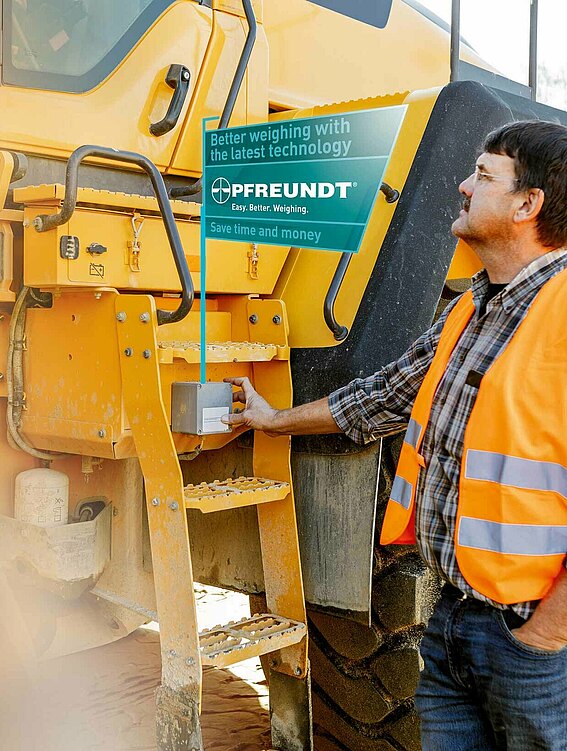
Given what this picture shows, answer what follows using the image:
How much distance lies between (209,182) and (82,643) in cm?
141

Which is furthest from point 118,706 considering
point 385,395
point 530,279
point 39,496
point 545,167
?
point 545,167

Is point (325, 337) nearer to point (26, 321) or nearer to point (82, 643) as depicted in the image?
point (26, 321)

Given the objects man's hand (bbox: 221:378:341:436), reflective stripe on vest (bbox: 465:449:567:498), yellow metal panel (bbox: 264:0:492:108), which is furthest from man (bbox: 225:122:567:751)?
yellow metal panel (bbox: 264:0:492:108)

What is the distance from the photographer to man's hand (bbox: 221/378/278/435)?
2445mm

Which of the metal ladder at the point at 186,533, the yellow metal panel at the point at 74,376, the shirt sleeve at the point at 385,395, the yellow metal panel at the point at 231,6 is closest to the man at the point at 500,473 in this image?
the shirt sleeve at the point at 385,395

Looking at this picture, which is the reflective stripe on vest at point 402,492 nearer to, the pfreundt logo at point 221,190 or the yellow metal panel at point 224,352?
the yellow metal panel at point 224,352

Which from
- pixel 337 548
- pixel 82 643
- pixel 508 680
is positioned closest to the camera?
pixel 508 680

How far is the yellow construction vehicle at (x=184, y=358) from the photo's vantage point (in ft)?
7.33

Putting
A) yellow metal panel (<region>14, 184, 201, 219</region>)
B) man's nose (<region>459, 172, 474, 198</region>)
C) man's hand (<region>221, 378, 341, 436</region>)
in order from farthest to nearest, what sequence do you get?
man's hand (<region>221, 378, 341, 436</region>)
yellow metal panel (<region>14, 184, 201, 219</region>)
man's nose (<region>459, 172, 474, 198</region>)

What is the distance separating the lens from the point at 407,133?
2578mm

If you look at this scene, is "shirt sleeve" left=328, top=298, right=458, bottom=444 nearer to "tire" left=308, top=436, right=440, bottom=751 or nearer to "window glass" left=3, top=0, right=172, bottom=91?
"tire" left=308, top=436, right=440, bottom=751

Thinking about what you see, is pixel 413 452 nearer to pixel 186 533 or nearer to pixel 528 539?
pixel 528 539

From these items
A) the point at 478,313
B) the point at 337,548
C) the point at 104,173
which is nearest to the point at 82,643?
the point at 337,548

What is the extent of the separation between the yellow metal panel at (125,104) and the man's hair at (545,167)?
3.40 feet
